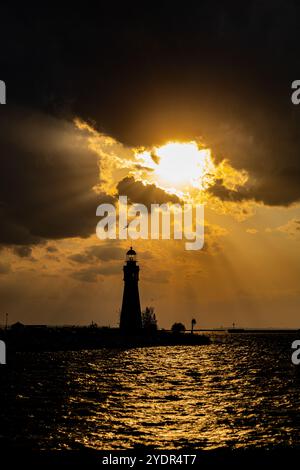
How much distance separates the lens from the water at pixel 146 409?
25.6 m

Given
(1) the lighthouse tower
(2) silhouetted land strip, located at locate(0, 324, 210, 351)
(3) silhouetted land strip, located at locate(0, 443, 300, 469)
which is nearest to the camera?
(3) silhouetted land strip, located at locate(0, 443, 300, 469)

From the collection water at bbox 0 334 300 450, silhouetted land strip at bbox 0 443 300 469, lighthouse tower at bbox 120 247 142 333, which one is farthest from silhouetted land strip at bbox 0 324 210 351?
silhouetted land strip at bbox 0 443 300 469

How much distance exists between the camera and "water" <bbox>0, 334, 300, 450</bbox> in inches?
1006

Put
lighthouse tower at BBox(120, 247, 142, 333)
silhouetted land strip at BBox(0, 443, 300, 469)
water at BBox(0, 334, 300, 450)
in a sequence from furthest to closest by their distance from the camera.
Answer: lighthouse tower at BBox(120, 247, 142, 333) < water at BBox(0, 334, 300, 450) < silhouetted land strip at BBox(0, 443, 300, 469)

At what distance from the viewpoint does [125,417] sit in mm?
31297

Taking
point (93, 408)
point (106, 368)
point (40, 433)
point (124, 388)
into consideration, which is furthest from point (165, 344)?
point (40, 433)

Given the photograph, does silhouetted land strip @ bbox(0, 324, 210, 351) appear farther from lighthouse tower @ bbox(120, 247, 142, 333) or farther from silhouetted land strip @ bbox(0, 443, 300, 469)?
silhouetted land strip @ bbox(0, 443, 300, 469)
